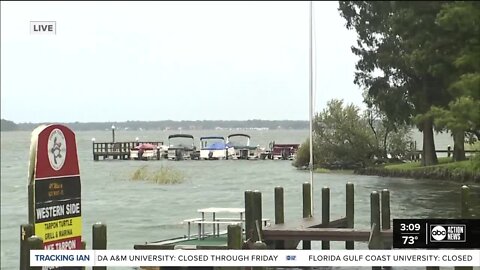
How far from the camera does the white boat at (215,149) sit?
653 cm

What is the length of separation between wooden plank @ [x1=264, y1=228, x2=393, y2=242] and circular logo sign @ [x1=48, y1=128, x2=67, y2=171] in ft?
10.2

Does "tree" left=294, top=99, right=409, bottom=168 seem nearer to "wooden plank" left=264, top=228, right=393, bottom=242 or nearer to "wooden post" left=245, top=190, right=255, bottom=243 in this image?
"wooden plank" left=264, top=228, right=393, bottom=242

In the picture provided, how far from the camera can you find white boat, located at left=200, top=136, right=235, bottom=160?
257 inches

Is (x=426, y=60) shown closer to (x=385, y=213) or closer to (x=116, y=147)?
(x=385, y=213)

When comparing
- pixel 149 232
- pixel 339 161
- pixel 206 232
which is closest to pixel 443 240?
pixel 339 161

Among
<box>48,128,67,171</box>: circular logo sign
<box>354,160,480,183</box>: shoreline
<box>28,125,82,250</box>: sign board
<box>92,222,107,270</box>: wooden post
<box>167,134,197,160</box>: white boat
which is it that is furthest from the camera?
<box>167,134,197,160</box>: white boat

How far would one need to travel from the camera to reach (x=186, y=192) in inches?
666

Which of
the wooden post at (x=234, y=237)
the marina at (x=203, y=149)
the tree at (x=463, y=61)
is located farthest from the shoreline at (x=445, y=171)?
the wooden post at (x=234, y=237)

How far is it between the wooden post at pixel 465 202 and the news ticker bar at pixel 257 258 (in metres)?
0.55

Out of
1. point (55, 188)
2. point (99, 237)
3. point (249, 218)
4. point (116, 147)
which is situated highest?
point (116, 147)

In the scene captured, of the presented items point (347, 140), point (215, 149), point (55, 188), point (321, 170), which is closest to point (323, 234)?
point (215, 149)

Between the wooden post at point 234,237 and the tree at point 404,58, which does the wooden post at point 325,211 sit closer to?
the wooden post at point 234,237

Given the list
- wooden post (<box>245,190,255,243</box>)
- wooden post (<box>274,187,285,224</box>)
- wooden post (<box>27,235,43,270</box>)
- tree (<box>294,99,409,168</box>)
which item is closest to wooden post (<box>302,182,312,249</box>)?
wooden post (<box>274,187,285,224</box>)

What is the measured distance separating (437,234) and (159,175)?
9105mm
